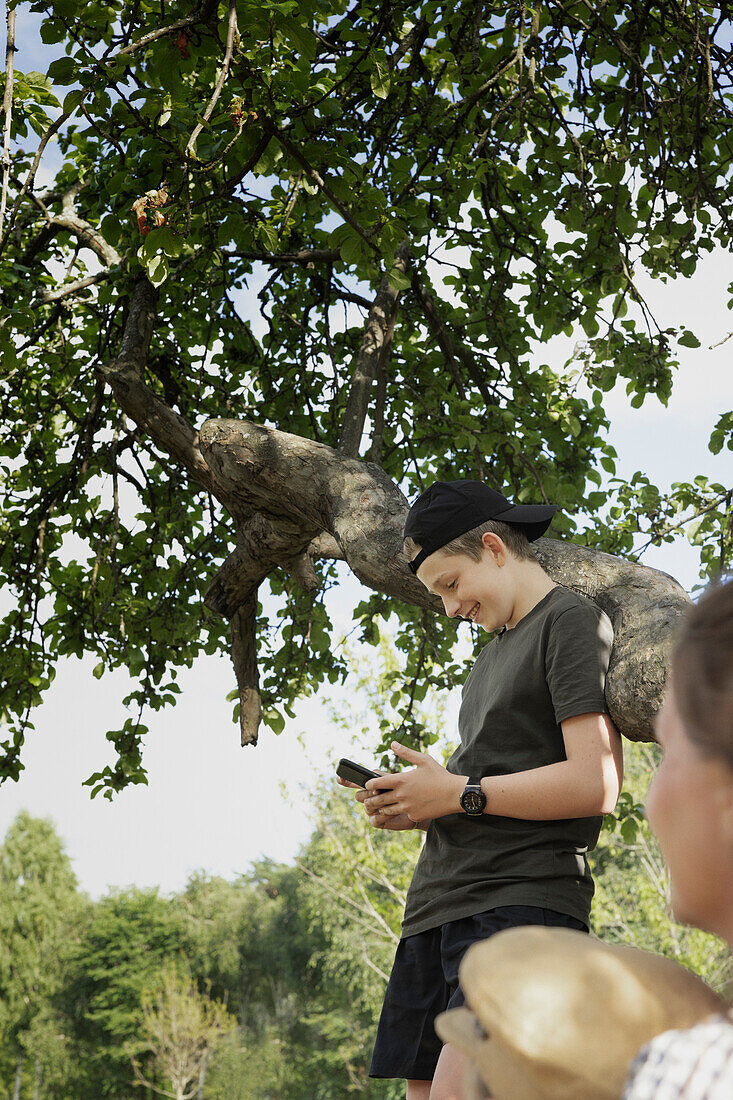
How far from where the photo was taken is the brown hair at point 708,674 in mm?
864

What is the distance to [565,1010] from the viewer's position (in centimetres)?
87

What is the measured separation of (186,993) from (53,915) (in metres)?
6.59

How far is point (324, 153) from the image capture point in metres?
3.36

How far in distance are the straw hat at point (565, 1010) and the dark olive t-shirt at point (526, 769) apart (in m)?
1.07

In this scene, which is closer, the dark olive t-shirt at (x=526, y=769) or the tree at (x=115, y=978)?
the dark olive t-shirt at (x=526, y=769)

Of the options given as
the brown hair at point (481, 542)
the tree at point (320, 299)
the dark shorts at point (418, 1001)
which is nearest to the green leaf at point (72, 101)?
the tree at point (320, 299)

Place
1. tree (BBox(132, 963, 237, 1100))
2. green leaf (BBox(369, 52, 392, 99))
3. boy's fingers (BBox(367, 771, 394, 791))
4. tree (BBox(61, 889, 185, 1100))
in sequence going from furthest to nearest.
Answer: tree (BBox(61, 889, 185, 1100)) < tree (BBox(132, 963, 237, 1100)) < green leaf (BBox(369, 52, 392, 99)) < boy's fingers (BBox(367, 771, 394, 791))

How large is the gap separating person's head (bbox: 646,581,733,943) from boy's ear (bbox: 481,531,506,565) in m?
1.38

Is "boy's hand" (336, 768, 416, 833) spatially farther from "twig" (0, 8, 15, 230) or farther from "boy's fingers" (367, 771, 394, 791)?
"twig" (0, 8, 15, 230)

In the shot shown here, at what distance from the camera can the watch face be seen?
200cm

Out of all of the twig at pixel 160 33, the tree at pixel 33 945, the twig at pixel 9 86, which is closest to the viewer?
the twig at pixel 9 86

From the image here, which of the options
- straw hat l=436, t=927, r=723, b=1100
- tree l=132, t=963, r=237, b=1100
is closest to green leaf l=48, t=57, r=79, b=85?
straw hat l=436, t=927, r=723, b=1100

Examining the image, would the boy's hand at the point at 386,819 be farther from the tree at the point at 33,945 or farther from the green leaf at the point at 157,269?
the tree at the point at 33,945

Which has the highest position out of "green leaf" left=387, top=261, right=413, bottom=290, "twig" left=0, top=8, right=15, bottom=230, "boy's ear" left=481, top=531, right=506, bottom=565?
"twig" left=0, top=8, right=15, bottom=230
